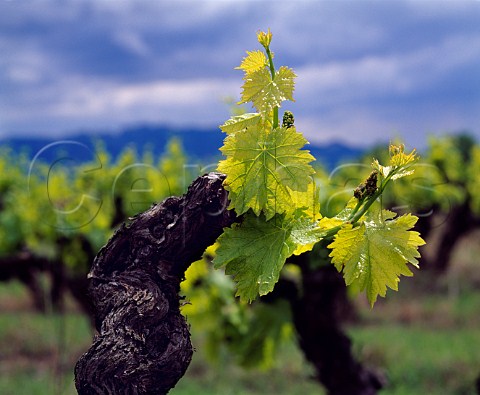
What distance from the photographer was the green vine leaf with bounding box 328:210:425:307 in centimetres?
194

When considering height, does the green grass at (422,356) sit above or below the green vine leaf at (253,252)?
below

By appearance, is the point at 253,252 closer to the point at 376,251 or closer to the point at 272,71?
the point at 376,251

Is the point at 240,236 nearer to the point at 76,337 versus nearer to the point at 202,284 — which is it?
the point at 202,284

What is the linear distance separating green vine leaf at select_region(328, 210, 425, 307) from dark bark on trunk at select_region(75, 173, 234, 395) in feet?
1.17

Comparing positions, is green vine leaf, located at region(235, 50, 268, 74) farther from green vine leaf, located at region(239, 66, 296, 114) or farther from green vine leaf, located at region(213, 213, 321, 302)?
green vine leaf, located at region(213, 213, 321, 302)

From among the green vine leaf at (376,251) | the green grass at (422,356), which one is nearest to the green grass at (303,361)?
the green grass at (422,356)

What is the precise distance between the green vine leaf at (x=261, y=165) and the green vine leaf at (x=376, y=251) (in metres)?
0.20

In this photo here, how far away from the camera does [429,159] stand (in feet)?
42.2

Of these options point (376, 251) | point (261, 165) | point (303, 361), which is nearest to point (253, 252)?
point (261, 165)

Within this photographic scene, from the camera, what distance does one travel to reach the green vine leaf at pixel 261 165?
6.32ft

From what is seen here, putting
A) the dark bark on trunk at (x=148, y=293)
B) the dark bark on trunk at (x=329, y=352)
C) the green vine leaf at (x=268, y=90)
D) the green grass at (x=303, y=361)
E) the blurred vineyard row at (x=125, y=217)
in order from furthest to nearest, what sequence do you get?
the green grass at (x=303, y=361) → the blurred vineyard row at (x=125, y=217) → the dark bark on trunk at (x=329, y=352) → the dark bark on trunk at (x=148, y=293) → the green vine leaf at (x=268, y=90)

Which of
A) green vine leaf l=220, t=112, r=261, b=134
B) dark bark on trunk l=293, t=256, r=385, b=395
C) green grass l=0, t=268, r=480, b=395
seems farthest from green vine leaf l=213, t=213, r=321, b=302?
green grass l=0, t=268, r=480, b=395

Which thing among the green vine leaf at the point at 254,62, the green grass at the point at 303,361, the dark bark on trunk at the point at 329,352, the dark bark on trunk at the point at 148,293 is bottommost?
the green grass at the point at 303,361

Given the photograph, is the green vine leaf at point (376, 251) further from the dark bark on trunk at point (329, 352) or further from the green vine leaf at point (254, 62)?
the dark bark on trunk at point (329, 352)
